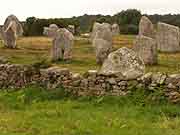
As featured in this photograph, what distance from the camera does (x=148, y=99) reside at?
1562 cm

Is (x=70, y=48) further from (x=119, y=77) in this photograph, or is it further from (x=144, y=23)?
(x=119, y=77)

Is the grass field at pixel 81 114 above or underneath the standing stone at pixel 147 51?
underneath

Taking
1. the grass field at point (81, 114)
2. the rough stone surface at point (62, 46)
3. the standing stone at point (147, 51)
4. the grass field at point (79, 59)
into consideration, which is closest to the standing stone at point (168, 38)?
the grass field at point (79, 59)

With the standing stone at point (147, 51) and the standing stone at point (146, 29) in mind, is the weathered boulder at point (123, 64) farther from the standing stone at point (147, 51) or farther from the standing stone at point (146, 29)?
the standing stone at point (146, 29)

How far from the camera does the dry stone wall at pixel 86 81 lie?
624 inches

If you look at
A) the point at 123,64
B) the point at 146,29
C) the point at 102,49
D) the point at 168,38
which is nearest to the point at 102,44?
the point at 102,49

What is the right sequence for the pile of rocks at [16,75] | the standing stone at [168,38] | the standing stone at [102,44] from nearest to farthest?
the pile of rocks at [16,75] < the standing stone at [102,44] < the standing stone at [168,38]

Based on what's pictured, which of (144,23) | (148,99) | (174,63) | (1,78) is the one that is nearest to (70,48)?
(174,63)

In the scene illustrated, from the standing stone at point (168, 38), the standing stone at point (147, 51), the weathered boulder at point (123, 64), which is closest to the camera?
the weathered boulder at point (123, 64)

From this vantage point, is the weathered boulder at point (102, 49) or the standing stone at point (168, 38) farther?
the standing stone at point (168, 38)

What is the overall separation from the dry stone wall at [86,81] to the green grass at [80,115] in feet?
1.22

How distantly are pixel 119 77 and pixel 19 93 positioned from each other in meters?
3.49

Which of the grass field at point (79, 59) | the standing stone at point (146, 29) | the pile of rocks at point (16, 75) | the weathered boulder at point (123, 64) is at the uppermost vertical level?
the standing stone at point (146, 29)

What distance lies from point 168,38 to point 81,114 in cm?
2281
